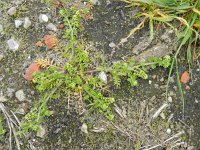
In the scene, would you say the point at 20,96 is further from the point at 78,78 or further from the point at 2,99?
the point at 78,78

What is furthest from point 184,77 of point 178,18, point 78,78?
point 78,78

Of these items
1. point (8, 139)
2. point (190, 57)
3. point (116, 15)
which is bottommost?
point (8, 139)

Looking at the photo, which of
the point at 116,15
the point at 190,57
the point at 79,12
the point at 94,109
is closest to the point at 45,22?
the point at 79,12

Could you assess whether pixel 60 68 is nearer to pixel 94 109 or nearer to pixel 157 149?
pixel 94 109

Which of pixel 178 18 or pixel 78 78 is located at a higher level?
pixel 178 18

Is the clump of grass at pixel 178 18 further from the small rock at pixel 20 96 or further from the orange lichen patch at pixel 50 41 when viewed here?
the small rock at pixel 20 96

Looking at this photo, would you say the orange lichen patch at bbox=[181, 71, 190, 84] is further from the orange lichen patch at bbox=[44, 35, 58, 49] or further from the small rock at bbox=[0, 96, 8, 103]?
the small rock at bbox=[0, 96, 8, 103]

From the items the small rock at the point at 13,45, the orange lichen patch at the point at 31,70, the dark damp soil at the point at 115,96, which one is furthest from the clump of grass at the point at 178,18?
the small rock at the point at 13,45
